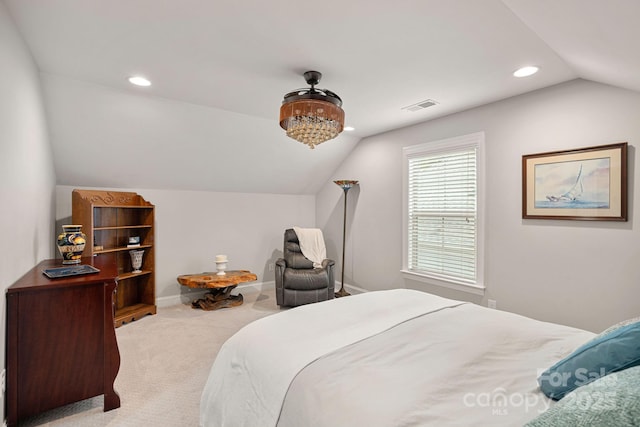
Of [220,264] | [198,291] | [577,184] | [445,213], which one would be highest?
[577,184]

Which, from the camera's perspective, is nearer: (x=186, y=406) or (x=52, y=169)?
(x=186, y=406)

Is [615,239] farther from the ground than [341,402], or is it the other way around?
[615,239]

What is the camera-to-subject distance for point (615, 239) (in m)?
2.55

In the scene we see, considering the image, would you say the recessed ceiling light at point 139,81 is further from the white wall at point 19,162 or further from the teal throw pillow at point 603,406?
the teal throw pillow at point 603,406

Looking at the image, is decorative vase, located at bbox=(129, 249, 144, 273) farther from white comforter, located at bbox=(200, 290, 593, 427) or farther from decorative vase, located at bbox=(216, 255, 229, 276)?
white comforter, located at bbox=(200, 290, 593, 427)

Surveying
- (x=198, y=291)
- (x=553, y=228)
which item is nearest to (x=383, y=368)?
(x=553, y=228)

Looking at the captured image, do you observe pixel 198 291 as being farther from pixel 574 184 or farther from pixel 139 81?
pixel 574 184

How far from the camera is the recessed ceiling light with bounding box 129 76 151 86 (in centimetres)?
274

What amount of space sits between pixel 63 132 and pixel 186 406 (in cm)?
288

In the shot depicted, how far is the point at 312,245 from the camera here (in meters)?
4.77

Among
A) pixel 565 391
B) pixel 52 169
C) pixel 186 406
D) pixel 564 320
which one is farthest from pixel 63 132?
pixel 564 320

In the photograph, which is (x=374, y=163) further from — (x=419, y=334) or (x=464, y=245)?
(x=419, y=334)

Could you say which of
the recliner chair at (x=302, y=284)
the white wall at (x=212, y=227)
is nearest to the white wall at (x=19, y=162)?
the white wall at (x=212, y=227)

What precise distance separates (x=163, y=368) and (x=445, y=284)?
3025mm
